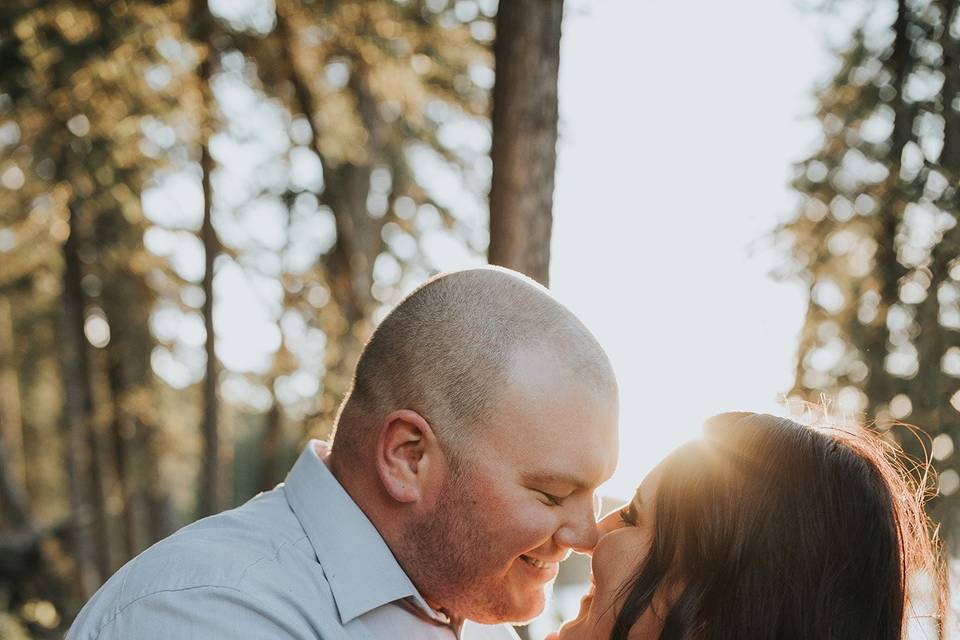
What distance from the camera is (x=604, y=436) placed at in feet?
9.18

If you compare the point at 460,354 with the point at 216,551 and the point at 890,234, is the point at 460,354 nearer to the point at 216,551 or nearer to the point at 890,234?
the point at 216,551

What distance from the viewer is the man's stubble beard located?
2.78 meters

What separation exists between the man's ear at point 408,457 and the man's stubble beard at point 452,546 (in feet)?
0.18

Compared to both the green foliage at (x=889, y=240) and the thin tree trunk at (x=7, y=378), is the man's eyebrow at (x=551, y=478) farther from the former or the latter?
the thin tree trunk at (x=7, y=378)

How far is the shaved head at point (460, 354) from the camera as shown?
275 centimetres

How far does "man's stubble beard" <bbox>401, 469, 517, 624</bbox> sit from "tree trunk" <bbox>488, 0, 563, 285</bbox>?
219 centimetres

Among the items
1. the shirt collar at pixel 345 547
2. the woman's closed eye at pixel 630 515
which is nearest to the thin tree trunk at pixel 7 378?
the shirt collar at pixel 345 547

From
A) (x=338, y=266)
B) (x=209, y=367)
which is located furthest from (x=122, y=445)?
(x=338, y=266)

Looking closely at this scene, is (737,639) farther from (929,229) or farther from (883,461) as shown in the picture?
(929,229)

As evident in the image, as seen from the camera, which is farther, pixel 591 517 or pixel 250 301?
pixel 250 301

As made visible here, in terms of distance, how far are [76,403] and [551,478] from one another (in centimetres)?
1276

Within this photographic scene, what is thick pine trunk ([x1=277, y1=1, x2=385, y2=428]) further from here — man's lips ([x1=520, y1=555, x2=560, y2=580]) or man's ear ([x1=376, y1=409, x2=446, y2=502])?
man's ear ([x1=376, y1=409, x2=446, y2=502])

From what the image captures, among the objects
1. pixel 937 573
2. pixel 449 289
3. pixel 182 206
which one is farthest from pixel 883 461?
pixel 182 206

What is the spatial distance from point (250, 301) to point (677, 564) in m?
9.15
